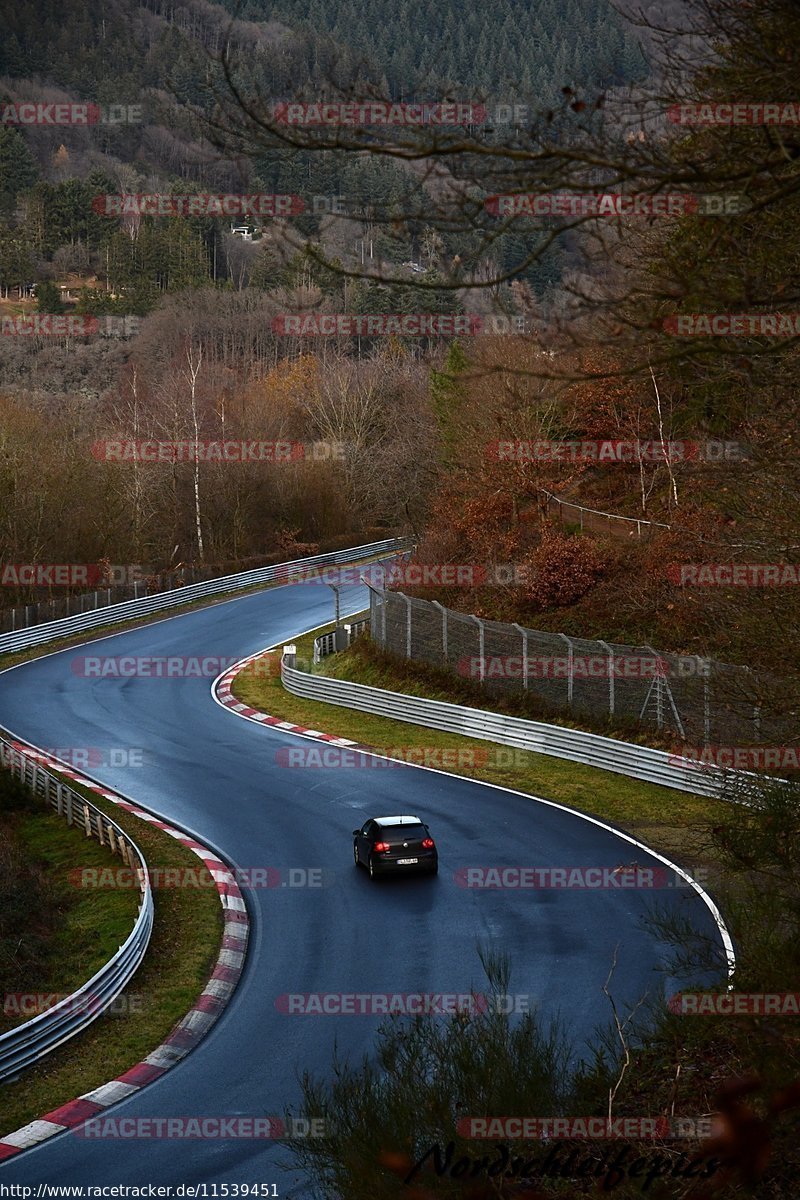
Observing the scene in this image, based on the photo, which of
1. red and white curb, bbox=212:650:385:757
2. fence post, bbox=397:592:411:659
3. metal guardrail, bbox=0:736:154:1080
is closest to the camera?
metal guardrail, bbox=0:736:154:1080

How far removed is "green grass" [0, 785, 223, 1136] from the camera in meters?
14.0

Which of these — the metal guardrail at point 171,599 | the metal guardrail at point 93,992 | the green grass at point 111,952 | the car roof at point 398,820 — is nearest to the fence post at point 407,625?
the green grass at point 111,952

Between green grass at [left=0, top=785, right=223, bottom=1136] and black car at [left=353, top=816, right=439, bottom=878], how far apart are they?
285 centimetres

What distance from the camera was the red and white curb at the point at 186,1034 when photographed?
42.5 ft

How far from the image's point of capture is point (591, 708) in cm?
2966

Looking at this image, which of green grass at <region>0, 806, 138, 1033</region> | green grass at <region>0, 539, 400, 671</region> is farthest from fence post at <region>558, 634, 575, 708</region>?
green grass at <region>0, 539, 400, 671</region>

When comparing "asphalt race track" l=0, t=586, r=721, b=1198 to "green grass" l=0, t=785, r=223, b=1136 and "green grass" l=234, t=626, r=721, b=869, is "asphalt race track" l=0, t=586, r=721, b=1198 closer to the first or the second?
"green grass" l=0, t=785, r=223, b=1136

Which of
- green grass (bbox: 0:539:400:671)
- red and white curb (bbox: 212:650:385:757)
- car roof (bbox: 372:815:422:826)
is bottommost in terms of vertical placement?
green grass (bbox: 0:539:400:671)

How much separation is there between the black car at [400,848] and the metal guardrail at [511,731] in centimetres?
510

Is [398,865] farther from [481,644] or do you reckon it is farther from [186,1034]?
[481,644]

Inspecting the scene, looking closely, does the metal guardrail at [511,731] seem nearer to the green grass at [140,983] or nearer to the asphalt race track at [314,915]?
the asphalt race track at [314,915]

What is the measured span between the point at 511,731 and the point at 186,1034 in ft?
51.4

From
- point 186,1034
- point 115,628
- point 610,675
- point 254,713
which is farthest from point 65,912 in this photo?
point 115,628

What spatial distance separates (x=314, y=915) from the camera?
1989 centimetres
